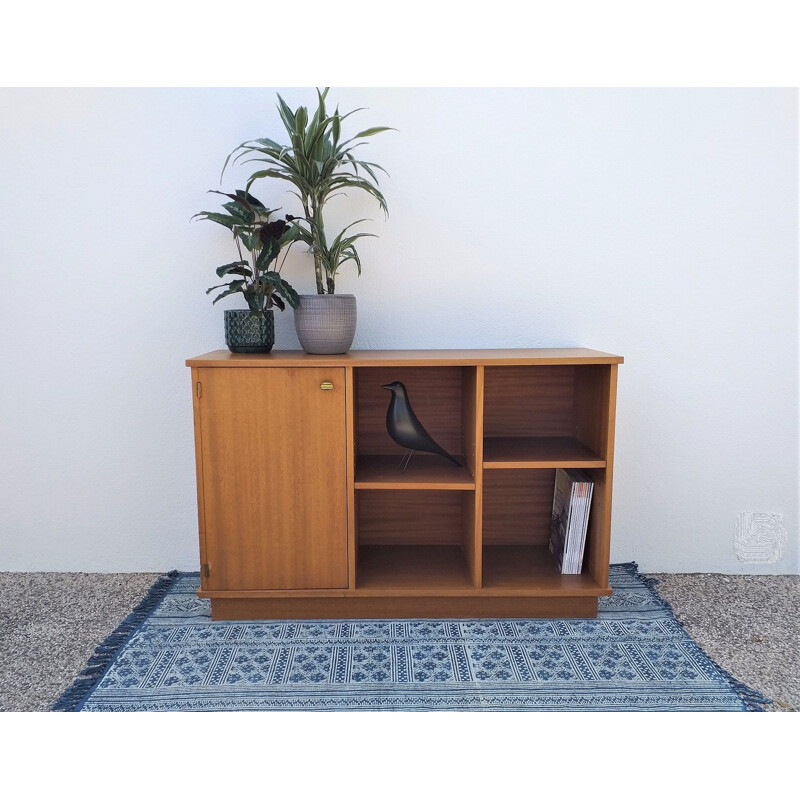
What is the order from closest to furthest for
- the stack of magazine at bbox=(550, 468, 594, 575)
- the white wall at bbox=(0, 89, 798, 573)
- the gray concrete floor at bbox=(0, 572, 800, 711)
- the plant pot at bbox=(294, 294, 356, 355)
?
the gray concrete floor at bbox=(0, 572, 800, 711)
the plant pot at bbox=(294, 294, 356, 355)
the stack of magazine at bbox=(550, 468, 594, 575)
the white wall at bbox=(0, 89, 798, 573)

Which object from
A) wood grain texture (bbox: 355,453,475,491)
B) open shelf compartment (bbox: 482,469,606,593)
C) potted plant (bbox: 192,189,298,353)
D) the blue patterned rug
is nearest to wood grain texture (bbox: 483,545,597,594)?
open shelf compartment (bbox: 482,469,606,593)

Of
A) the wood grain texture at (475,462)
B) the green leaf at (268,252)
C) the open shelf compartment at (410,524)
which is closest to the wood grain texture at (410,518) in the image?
the open shelf compartment at (410,524)

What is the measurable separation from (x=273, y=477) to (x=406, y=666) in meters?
0.75

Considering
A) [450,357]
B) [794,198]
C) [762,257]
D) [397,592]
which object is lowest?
[397,592]

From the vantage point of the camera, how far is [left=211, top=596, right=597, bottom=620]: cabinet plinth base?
2312 millimetres

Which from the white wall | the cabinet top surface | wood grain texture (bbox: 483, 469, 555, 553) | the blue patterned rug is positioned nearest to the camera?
the blue patterned rug

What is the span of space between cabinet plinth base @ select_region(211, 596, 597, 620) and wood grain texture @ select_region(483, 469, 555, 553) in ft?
1.27

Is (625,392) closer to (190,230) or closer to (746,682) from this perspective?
(746,682)

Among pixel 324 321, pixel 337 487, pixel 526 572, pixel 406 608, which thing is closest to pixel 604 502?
pixel 526 572

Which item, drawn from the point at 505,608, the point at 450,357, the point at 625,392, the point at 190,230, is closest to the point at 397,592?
the point at 505,608

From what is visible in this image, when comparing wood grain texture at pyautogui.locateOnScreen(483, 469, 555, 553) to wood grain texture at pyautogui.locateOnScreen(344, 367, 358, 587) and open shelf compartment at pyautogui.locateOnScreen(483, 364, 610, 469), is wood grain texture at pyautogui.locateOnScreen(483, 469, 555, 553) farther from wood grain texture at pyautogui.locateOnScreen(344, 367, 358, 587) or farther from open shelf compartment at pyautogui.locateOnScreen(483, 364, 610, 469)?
wood grain texture at pyautogui.locateOnScreen(344, 367, 358, 587)

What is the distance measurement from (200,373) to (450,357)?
2.76 feet

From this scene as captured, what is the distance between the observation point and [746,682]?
6.33 feet

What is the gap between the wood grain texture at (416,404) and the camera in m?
2.59
